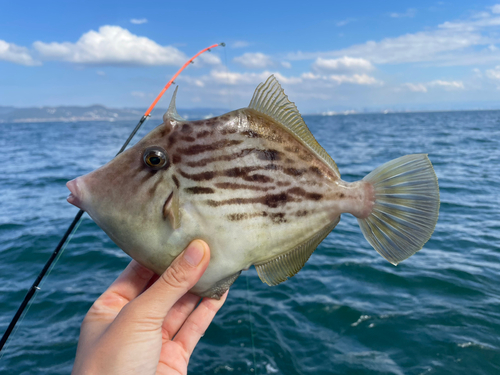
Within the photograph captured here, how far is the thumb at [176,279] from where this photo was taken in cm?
173

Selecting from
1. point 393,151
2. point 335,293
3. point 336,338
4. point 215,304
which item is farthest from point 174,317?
point 393,151

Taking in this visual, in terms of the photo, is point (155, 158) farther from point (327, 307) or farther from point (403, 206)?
point (327, 307)

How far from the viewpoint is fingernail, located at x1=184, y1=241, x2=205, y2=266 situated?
1725 mm

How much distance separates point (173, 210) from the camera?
1711 millimetres

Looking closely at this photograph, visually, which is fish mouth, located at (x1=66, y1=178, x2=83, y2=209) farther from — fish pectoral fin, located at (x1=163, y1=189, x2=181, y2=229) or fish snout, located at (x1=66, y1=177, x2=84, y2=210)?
fish pectoral fin, located at (x1=163, y1=189, x2=181, y2=229)

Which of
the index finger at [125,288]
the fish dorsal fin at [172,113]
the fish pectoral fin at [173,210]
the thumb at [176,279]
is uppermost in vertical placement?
the fish dorsal fin at [172,113]

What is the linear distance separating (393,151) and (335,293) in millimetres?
17089

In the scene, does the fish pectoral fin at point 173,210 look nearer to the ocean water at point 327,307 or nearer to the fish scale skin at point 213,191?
the fish scale skin at point 213,191

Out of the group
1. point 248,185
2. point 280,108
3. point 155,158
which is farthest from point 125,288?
point 280,108

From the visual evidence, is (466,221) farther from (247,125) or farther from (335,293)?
(247,125)

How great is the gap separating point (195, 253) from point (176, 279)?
0.61 feet

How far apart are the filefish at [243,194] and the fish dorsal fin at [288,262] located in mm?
16

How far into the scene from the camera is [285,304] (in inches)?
242

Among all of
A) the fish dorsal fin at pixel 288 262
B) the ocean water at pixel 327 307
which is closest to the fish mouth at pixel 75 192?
the fish dorsal fin at pixel 288 262
